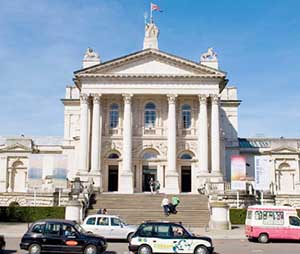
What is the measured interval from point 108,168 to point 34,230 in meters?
32.8

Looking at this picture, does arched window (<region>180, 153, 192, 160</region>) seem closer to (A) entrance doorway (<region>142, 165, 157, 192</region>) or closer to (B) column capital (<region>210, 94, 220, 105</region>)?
(A) entrance doorway (<region>142, 165, 157, 192</region>)

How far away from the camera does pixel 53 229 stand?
808 inches

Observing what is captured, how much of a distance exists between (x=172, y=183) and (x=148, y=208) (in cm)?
952

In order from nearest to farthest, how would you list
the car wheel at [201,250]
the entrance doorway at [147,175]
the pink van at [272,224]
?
the car wheel at [201,250], the pink van at [272,224], the entrance doorway at [147,175]

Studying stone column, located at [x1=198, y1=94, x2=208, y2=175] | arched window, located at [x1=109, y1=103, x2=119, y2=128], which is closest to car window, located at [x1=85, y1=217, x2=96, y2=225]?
stone column, located at [x1=198, y1=94, x2=208, y2=175]

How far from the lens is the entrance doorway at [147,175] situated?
174 feet

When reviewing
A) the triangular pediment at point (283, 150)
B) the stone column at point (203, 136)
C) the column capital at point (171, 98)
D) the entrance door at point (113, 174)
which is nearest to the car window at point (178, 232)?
the stone column at point (203, 136)

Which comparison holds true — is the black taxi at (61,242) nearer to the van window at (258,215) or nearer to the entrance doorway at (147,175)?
the van window at (258,215)

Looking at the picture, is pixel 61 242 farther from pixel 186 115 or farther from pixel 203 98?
pixel 186 115

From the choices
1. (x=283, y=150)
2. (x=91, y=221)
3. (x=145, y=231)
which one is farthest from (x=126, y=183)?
(x=145, y=231)

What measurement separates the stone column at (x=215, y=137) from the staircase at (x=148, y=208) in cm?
697

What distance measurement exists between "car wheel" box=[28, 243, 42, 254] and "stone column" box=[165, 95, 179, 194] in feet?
97.9

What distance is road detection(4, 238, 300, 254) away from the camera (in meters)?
22.3

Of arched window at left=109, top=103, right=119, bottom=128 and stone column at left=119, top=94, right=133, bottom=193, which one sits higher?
arched window at left=109, top=103, right=119, bottom=128
